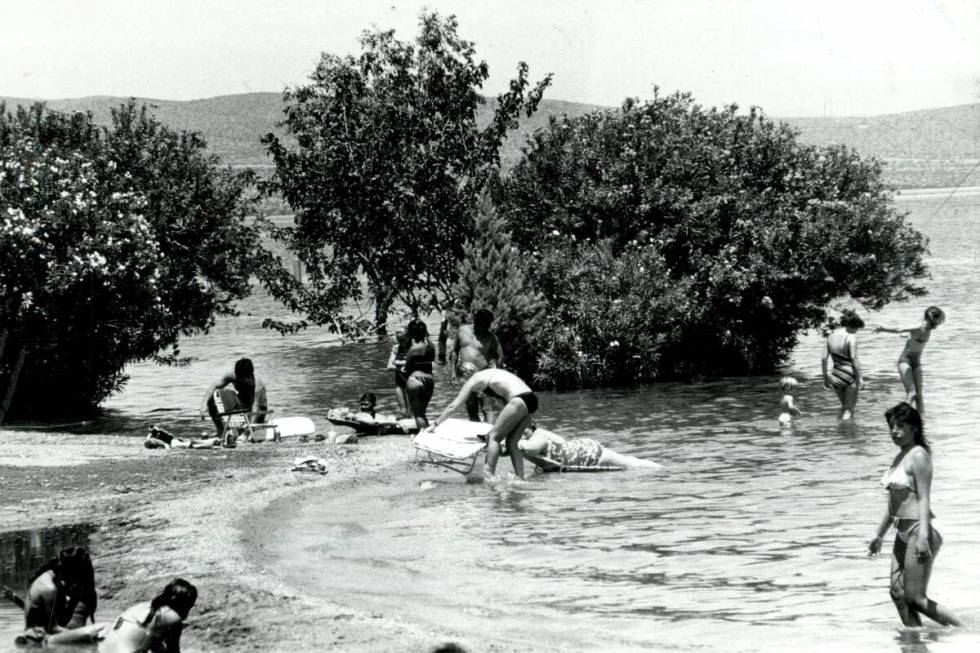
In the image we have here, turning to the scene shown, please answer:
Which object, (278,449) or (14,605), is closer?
(14,605)

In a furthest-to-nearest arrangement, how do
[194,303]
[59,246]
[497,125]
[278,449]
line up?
[497,125] → [194,303] → [59,246] → [278,449]

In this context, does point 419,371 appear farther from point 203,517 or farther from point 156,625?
point 156,625

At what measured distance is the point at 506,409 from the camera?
50.9ft

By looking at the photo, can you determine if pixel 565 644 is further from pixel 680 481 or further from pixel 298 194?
pixel 298 194

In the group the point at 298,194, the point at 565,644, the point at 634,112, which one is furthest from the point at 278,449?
the point at 298,194

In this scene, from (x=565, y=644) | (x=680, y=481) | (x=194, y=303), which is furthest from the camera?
(x=194, y=303)

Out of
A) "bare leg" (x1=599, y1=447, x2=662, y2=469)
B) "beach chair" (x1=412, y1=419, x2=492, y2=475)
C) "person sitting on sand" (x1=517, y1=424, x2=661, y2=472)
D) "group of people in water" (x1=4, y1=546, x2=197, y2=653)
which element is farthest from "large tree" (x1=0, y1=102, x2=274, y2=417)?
"group of people in water" (x1=4, y1=546, x2=197, y2=653)

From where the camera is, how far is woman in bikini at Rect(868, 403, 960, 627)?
8953mm

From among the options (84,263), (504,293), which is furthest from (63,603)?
(504,293)

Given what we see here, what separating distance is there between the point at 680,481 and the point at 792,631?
727 centimetres

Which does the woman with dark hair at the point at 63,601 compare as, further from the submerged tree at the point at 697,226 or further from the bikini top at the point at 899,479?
the submerged tree at the point at 697,226

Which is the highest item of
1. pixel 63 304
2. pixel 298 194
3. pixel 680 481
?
pixel 298 194

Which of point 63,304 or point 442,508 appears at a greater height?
point 63,304

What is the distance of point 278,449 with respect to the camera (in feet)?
60.9
